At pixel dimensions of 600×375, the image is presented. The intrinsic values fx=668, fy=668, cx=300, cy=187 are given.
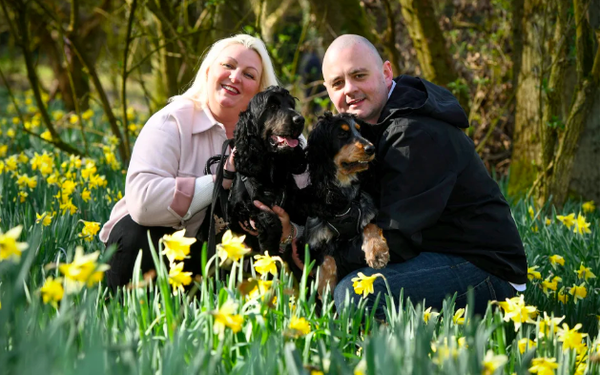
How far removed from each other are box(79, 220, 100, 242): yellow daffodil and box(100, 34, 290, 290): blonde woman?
81mm

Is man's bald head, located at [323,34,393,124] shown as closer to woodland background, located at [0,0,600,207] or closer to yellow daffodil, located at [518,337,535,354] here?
yellow daffodil, located at [518,337,535,354]

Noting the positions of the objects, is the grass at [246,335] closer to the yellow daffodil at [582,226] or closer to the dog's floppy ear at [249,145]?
the dog's floppy ear at [249,145]

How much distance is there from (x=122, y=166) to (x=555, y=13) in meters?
3.71

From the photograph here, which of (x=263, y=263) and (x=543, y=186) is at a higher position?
(x=263, y=263)

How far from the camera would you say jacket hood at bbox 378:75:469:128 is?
2.89 meters

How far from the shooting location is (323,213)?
2.93 metres

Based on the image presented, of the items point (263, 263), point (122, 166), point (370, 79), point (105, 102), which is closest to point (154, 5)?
point (105, 102)

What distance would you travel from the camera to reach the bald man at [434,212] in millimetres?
2781

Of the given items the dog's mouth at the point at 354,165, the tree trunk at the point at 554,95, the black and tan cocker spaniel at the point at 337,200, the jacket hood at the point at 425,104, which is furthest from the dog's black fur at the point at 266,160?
the tree trunk at the point at 554,95

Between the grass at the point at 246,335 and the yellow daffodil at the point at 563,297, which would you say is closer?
the grass at the point at 246,335

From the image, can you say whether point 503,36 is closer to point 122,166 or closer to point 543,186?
point 543,186

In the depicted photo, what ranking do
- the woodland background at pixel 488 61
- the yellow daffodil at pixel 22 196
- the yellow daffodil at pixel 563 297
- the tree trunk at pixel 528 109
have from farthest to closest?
1. the tree trunk at pixel 528 109
2. the woodland background at pixel 488 61
3. the yellow daffodil at pixel 22 196
4. the yellow daffodil at pixel 563 297

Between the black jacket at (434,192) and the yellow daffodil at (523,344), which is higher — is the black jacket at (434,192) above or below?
above

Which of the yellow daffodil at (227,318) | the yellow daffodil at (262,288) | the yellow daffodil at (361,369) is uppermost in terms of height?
the yellow daffodil at (227,318)
